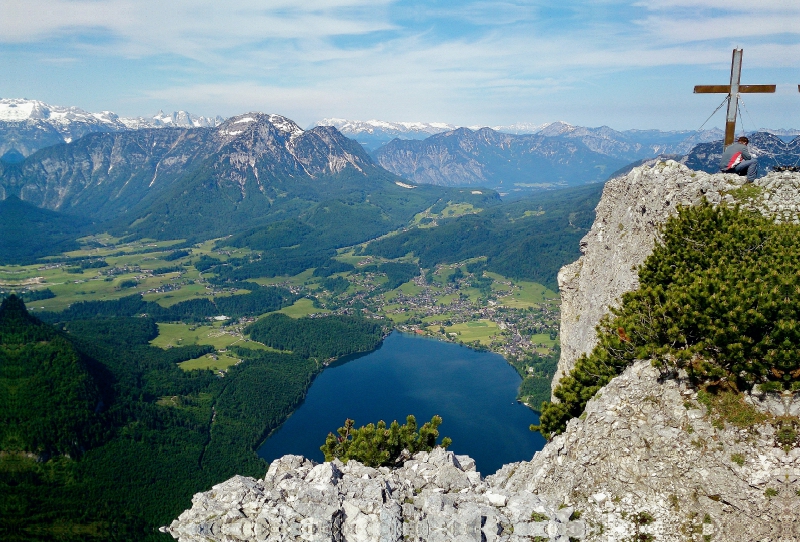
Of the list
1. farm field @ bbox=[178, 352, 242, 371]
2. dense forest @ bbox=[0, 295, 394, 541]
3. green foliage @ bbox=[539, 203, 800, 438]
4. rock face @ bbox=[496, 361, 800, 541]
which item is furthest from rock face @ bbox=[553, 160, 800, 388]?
farm field @ bbox=[178, 352, 242, 371]

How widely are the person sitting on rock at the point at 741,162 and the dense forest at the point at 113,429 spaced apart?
3442 inches

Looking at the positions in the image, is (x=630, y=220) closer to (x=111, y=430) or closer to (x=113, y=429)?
(x=111, y=430)

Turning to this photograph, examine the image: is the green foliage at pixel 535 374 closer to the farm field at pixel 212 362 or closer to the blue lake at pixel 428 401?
the blue lake at pixel 428 401

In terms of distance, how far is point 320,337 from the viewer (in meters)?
187

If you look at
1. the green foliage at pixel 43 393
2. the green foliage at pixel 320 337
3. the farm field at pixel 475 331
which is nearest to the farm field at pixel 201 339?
the green foliage at pixel 320 337

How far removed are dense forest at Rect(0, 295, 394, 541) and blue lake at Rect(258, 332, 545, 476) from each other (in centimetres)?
727

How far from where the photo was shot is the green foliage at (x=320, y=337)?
6978 inches

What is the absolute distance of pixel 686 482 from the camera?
16.5m

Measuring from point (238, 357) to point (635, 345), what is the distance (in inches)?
6389

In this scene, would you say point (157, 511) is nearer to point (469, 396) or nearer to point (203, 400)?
point (203, 400)

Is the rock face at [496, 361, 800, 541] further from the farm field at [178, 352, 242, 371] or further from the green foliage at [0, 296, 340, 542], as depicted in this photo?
the farm field at [178, 352, 242, 371]

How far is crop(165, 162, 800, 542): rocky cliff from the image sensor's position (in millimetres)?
15672

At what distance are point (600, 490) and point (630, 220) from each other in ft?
70.7

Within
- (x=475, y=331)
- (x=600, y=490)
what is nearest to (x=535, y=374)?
(x=475, y=331)
